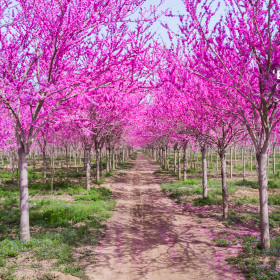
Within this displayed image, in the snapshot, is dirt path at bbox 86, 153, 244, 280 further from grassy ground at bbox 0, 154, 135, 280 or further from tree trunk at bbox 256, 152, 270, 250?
tree trunk at bbox 256, 152, 270, 250

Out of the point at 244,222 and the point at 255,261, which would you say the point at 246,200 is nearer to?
the point at 244,222

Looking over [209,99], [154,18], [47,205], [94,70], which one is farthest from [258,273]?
[47,205]

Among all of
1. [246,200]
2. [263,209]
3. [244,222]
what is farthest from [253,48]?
[246,200]

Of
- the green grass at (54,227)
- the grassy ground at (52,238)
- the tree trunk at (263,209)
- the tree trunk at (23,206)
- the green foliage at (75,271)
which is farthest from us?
the tree trunk at (23,206)

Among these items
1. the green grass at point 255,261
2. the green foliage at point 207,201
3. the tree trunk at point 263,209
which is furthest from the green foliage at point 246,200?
the tree trunk at point 263,209

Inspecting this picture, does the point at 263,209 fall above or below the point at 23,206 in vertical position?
below

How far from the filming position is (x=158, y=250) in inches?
262

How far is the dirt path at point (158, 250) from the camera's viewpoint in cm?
535

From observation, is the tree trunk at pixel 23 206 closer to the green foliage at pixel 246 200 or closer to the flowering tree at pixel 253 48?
the flowering tree at pixel 253 48

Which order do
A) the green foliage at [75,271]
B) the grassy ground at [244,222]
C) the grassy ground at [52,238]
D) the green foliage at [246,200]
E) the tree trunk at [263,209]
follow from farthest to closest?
the green foliage at [246,200], the tree trunk at [263,209], the grassy ground at [244,222], the grassy ground at [52,238], the green foliage at [75,271]

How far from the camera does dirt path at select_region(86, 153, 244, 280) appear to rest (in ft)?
17.6

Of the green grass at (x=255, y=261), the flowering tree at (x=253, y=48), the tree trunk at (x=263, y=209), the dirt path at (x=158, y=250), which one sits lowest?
the dirt path at (x=158, y=250)

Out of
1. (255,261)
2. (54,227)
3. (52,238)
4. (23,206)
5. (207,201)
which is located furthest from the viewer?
(207,201)

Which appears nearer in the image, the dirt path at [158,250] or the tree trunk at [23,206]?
the dirt path at [158,250]
